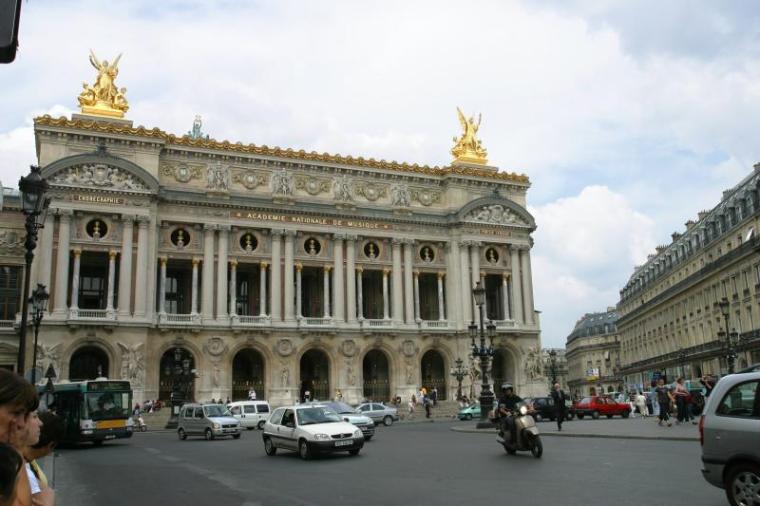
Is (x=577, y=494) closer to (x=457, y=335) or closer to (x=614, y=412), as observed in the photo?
(x=614, y=412)

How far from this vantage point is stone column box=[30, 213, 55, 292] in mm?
44062

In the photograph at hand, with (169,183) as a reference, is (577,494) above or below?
below

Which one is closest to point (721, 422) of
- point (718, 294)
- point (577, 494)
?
point (577, 494)

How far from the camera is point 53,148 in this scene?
45656 millimetres

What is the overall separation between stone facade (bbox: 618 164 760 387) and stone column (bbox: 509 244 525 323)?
40.5 feet

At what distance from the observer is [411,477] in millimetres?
14211

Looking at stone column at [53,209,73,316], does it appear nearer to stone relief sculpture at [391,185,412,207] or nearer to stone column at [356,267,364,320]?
stone column at [356,267,364,320]

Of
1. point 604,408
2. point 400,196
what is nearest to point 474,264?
point 400,196

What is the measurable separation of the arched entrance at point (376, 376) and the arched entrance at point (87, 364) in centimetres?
1783

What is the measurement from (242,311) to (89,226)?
507 inches

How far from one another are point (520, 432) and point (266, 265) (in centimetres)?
3539

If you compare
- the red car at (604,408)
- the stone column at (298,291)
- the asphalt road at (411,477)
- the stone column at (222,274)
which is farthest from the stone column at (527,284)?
the asphalt road at (411,477)

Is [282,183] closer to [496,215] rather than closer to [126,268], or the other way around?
[126,268]

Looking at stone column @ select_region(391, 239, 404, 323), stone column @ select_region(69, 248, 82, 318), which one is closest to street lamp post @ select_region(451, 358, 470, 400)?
stone column @ select_region(391, 239, 404, 323)
